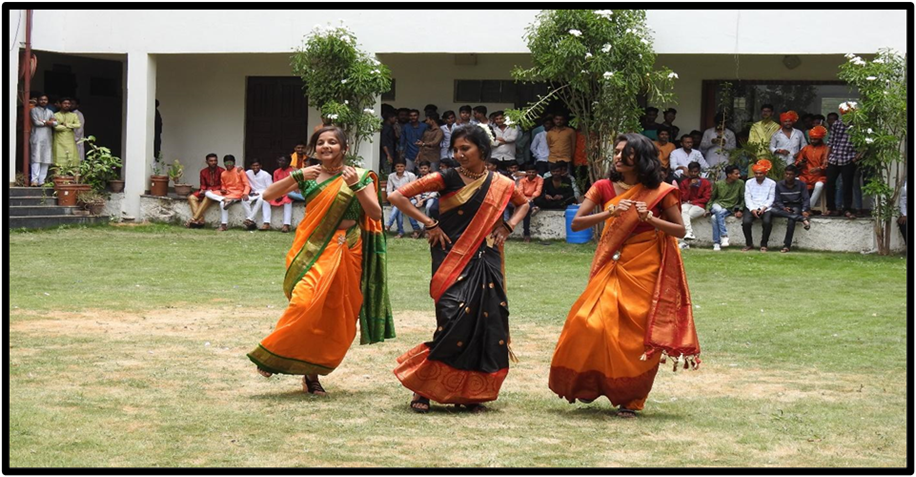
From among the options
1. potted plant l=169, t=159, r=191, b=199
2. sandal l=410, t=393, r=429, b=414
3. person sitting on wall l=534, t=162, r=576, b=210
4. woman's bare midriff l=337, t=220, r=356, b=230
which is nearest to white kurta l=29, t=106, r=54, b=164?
potted plant l=169, t=159, r=191, b=199

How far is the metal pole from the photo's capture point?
19859 millimetres

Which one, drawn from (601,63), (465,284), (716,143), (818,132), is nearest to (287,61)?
(601,63)

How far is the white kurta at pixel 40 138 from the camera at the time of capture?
2022 centimetres

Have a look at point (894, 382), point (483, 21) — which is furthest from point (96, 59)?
point (894, 382)

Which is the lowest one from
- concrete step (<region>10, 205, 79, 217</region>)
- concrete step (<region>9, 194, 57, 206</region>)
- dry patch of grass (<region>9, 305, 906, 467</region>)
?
dry patch of grass (<region>9, 305, 906, 467</region>)

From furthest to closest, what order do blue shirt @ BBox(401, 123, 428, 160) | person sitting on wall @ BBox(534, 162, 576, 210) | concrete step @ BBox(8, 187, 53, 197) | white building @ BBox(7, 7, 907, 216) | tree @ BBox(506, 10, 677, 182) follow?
blue shirt @ BBox(401, 123, 428, 160), concrete step @ BBox(8, 187, 53, 197), person sitting on wall @ BBox(534, 162, 576, 210), white building @ BBox(7, 7, 907, 216), tree @ BBox(506, 10, 677, 182)

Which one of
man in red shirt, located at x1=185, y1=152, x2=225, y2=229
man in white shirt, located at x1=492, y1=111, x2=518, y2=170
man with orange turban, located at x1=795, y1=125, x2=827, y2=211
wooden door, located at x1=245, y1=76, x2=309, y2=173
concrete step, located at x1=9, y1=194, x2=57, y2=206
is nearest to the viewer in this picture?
man with orange turban, located at x1=795, y1=125, x2=827, y2=211

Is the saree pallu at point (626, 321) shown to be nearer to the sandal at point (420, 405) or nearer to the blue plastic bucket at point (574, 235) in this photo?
the sandal at point (420, 405)

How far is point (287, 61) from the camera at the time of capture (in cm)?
2267

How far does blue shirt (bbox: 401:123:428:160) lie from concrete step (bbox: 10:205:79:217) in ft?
17.8

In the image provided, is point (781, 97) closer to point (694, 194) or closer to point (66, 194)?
point (694, 194)

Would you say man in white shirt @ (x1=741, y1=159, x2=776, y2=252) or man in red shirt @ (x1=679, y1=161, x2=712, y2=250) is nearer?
man in white shirt @ (x1=741, y1=159, x2=776, y2=252)

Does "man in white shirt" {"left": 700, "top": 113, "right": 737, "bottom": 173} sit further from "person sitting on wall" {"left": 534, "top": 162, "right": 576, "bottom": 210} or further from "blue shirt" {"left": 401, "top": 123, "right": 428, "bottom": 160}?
"blue shirt" {"left": 401, "top": 123, "right": 428, "bottom": 160}

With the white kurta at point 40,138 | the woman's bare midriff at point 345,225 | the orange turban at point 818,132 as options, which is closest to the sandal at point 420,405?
the woman's bare midriff at point 345,225
